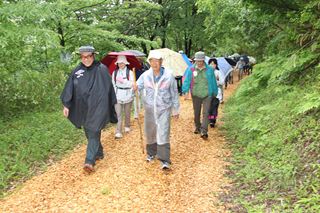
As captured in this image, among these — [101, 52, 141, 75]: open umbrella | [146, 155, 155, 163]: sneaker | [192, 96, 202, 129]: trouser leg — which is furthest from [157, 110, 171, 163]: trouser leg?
[101, 52, 141, 75]: open umbrella

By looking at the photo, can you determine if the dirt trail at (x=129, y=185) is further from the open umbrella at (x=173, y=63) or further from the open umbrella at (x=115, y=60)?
the open umbrella at (x=173, y=63)

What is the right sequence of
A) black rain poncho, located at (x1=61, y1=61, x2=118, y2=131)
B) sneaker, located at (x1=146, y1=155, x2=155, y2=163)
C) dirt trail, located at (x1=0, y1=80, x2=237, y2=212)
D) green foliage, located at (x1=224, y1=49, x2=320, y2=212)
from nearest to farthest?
1. green foliage, located at (x1=224, y1=49, x2=320, y2=212)
2. dirt trail, located at (x1=0, y1=80, x2=237, y2=212)
3. black rain poncho, located at (x1=61, y1=61, x2=118, y2=131)
4. sneaker, located at (x1=146, y1=155, x2=155, y2=163)

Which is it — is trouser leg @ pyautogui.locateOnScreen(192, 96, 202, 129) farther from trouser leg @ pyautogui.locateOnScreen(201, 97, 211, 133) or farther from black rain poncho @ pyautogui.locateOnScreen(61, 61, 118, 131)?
black rain poncho @ pyautogui.locateOnScreen(61, 61, 118, 131)

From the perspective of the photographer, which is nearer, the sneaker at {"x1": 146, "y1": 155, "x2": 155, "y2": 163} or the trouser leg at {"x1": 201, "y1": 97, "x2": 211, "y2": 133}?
the sneaker at {"x1": 146, "y1": 155, "x2": 155, "y2": 163}

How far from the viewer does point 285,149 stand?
5.79 meters

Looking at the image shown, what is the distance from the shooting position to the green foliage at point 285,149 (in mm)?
4723

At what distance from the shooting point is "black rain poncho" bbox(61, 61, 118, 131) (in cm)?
645

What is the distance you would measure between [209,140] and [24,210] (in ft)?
15.4

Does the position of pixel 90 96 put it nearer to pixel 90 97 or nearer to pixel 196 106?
pixel 90 97

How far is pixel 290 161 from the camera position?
538 centimetres

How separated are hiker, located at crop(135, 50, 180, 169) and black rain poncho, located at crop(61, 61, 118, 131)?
714 mm

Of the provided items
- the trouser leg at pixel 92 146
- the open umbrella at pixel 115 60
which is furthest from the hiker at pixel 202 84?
the trouser leg at pixel 92 146

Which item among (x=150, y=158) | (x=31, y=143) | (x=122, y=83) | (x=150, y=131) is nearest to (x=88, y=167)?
(x=150, y=158)

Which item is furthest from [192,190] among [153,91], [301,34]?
[301,34]
